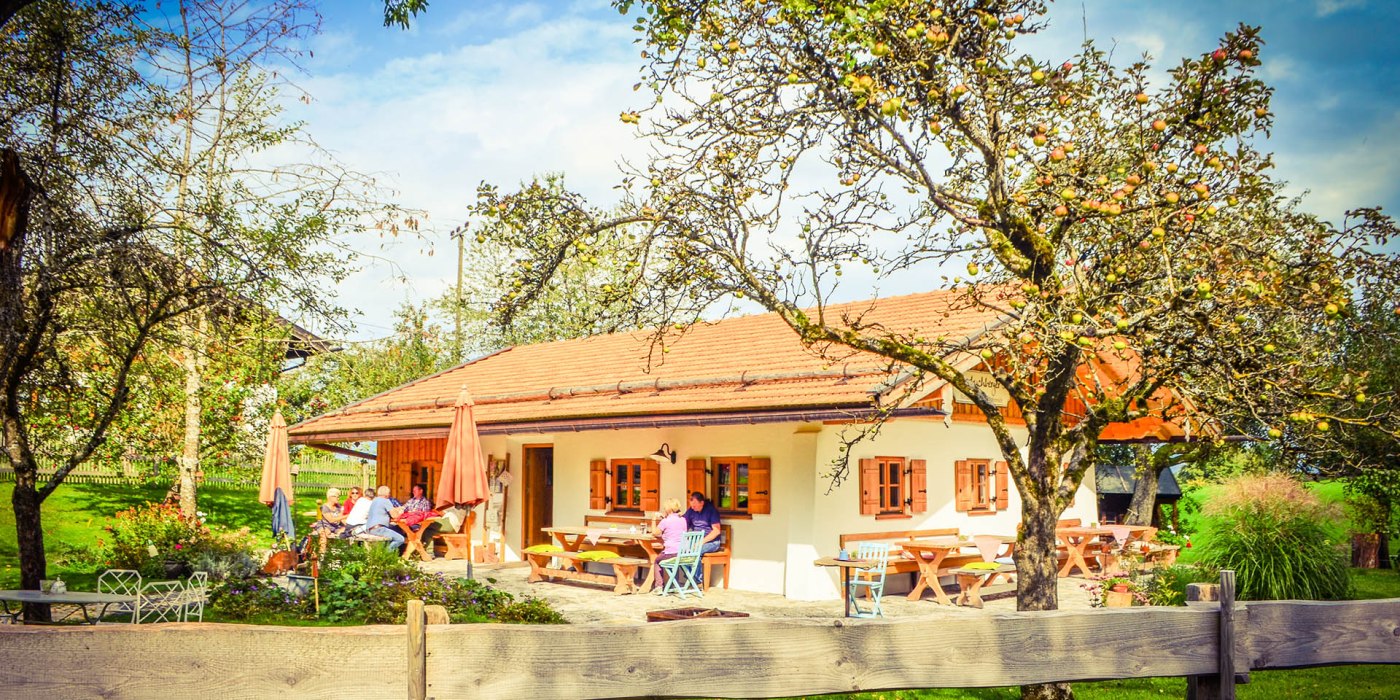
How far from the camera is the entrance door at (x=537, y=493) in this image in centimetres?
1867

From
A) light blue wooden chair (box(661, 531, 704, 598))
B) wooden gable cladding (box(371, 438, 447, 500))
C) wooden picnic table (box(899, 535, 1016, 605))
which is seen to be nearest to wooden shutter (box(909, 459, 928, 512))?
wooden picnic table (box(899, 535, 1016, 605))

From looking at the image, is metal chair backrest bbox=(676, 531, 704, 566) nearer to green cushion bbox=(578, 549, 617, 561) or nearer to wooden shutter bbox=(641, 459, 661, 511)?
green cushion bbox=(578, 549, 617, 561)

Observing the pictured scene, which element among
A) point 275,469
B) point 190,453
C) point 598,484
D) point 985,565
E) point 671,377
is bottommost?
point 985,565

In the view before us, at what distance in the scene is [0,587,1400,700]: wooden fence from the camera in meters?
3.20

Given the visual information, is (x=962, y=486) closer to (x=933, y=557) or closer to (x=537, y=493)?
(x=933, y=557)

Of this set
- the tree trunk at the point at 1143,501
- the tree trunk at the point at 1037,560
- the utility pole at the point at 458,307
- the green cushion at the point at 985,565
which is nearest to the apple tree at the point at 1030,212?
the tree trunk at the point at 1037,560

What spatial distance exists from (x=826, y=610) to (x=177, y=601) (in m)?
7.35

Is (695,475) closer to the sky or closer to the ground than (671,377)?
closer to the ground

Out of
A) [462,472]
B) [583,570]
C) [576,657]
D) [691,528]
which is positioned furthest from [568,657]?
[583,570]

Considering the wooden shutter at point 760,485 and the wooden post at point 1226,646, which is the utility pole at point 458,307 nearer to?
the wooden shutter at point 760,485

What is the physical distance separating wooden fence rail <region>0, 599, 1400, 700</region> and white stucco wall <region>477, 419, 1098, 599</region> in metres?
8.96

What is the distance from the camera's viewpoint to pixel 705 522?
14.5 metres

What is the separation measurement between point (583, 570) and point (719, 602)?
12.1ft

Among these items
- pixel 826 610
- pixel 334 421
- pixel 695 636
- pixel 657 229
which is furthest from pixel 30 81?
pixel 334 421
